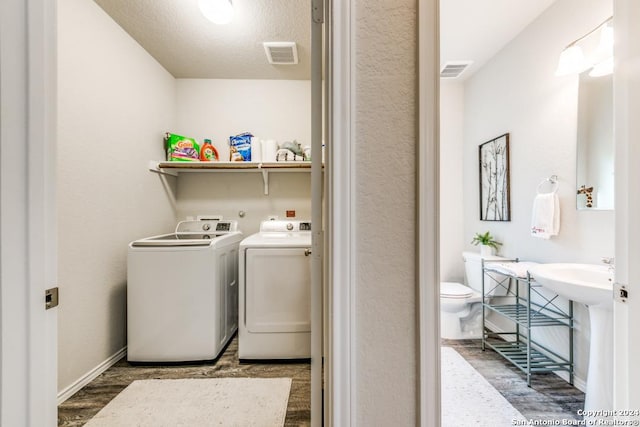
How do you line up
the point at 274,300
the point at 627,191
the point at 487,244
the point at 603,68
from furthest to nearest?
the point at 487,244 → the point at 274,300 → the point at 603,68 → the point at 627,191

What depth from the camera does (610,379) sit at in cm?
129

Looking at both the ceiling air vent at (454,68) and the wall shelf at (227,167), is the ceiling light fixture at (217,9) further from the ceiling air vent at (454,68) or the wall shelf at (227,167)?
the ceiling air vent at (454,68)

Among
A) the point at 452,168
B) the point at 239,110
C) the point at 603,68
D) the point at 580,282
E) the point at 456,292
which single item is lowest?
the point at 456,292

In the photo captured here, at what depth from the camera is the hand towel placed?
6.10ft

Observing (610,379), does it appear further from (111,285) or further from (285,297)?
(111,285)

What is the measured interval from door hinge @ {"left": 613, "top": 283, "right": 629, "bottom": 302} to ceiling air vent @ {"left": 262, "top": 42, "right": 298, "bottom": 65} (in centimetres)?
241

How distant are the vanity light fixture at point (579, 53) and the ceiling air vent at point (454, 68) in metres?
0.93

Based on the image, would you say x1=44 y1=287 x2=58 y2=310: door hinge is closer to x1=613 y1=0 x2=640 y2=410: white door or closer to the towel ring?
x1=613 y1=0 x2=640 y2=410: white door

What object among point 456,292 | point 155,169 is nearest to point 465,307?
point 456,292

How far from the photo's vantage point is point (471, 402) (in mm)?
1602

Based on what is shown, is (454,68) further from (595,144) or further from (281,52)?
(281,52)

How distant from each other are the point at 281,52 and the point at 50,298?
231 centimetres

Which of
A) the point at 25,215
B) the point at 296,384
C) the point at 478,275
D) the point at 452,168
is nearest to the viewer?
the point at 25,215

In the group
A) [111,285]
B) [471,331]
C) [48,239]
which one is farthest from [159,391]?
[471,331]
